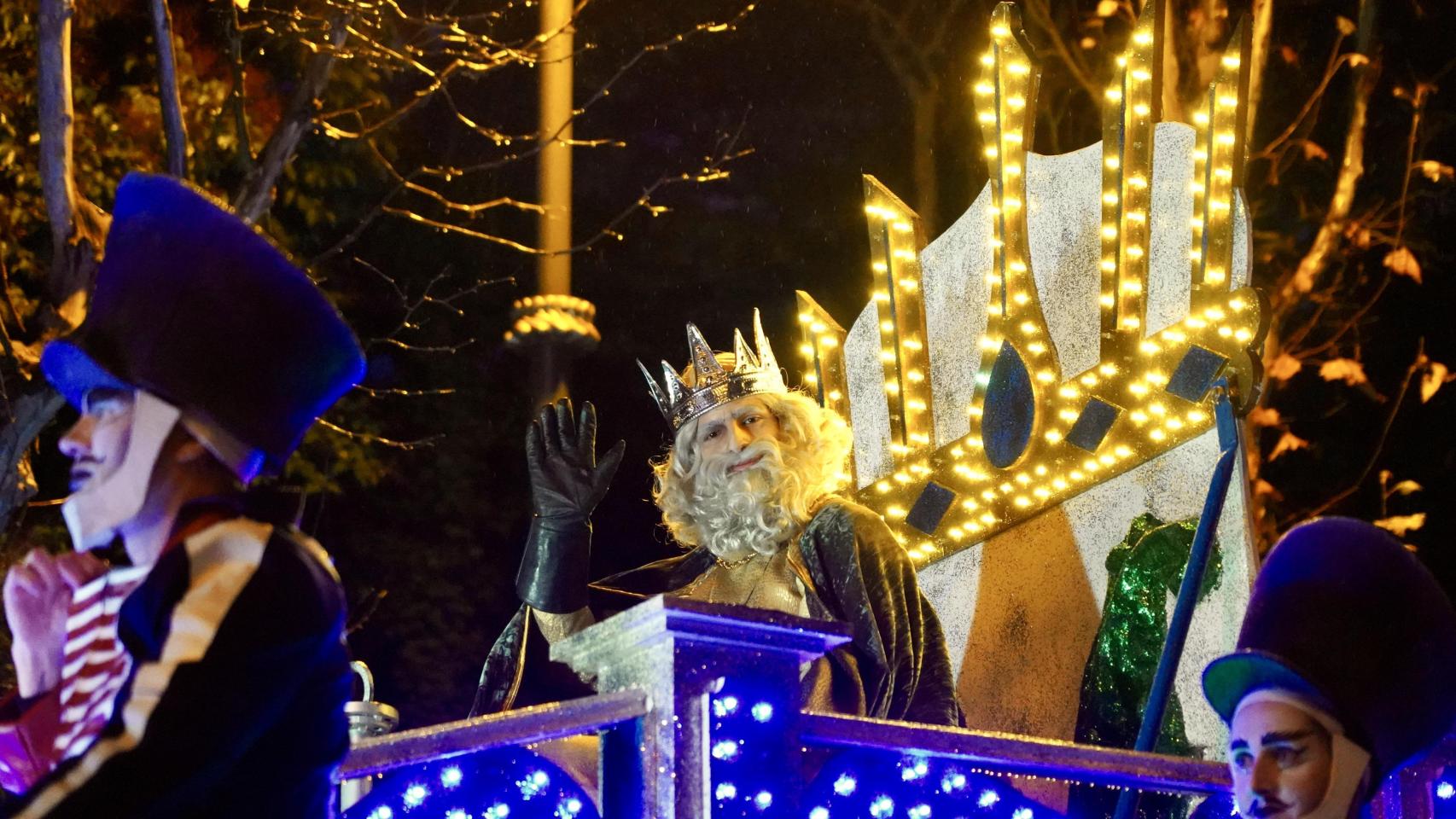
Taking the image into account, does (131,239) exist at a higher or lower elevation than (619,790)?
higher

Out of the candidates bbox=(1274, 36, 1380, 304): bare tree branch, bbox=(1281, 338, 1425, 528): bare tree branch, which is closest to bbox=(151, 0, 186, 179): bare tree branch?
bbox=(1274, 36, 1380, 304): bare tree branch

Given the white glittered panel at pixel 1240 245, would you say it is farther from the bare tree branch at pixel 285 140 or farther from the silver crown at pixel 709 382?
the bare tree branch at pixel 285 140

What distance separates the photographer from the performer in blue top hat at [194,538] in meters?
2.58

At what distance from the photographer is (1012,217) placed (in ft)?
20.8

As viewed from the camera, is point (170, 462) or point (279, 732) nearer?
point (279, 732)

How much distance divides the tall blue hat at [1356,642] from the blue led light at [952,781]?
598 millimetres

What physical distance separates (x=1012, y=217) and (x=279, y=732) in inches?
166

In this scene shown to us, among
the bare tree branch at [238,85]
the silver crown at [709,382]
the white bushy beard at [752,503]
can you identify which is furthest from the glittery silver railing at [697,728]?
the bare tree branch at [238,85]

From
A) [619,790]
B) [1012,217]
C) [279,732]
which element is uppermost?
[1012,217]

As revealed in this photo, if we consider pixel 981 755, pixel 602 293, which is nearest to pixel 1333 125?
pixel 602 293

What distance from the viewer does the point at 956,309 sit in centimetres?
675

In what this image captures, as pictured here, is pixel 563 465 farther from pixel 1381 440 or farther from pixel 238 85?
pixel 1381 440

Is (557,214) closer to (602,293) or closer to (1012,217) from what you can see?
(1012,217)

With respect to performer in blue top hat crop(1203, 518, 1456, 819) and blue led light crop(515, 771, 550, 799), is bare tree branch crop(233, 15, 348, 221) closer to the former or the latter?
blue led light crop(515, 771, 550, 799)
